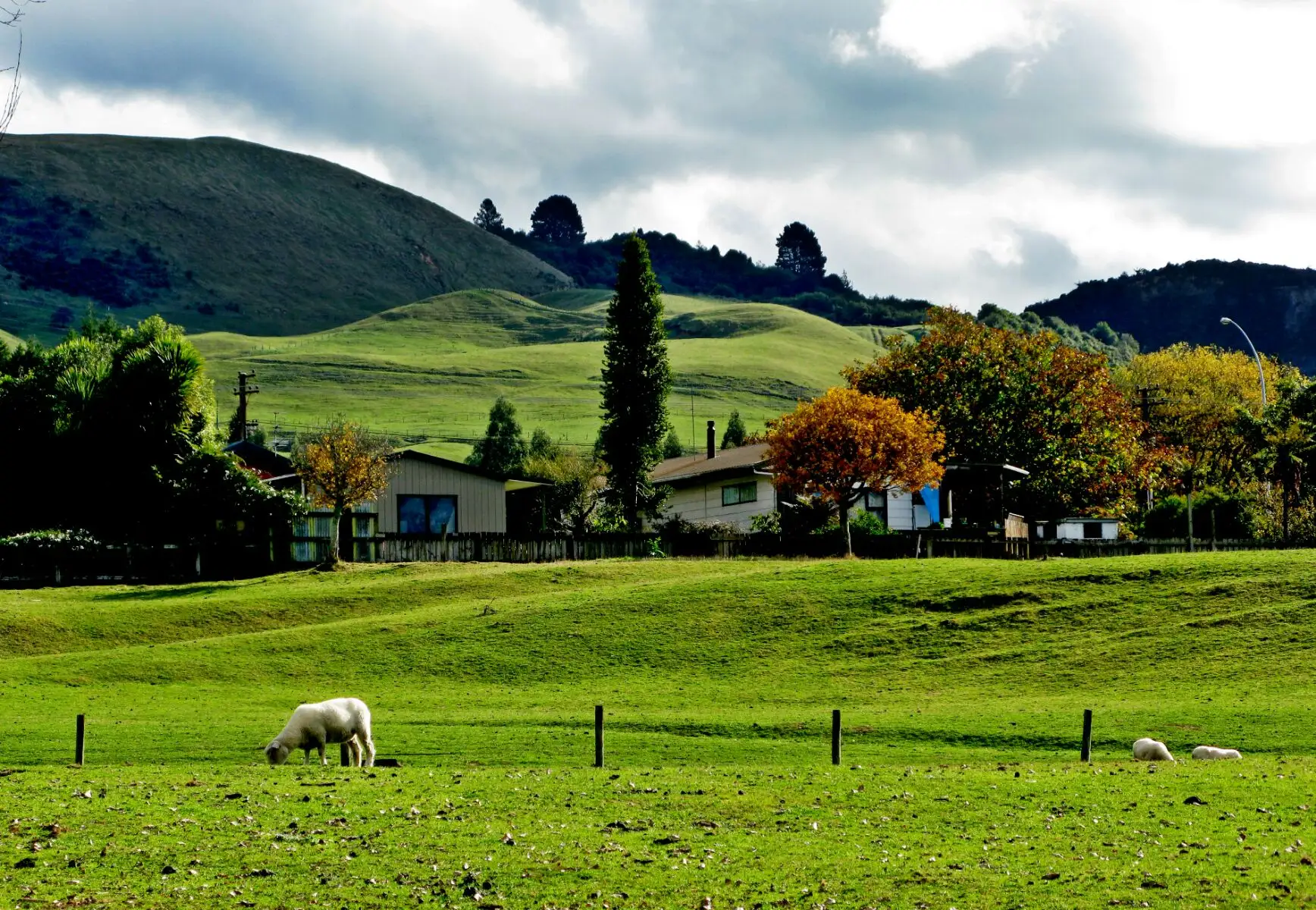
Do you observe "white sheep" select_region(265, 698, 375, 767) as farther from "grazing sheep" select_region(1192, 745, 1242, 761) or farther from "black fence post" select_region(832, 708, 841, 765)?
"grazing sheep" select_region(1192, 745, 1242, 761)

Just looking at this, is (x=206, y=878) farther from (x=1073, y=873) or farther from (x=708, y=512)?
(x=708, y=512)

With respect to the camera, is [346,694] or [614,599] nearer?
[346,694]

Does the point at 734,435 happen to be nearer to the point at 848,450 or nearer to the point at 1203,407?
the point at 1203,407

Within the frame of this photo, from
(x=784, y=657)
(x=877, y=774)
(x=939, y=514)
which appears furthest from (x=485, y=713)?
(x=939, y=514)

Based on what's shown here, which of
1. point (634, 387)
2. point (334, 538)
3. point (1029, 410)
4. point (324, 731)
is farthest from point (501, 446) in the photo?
point (324, 731)

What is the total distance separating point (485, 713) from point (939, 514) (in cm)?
4669

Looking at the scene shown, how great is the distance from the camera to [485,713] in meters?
36.1

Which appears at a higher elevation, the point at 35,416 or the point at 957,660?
the point at 35,416

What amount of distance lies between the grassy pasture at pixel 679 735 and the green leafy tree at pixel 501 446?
81.2m

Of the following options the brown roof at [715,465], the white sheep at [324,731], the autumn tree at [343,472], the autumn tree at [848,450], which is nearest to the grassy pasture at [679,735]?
the white sheep at [324,731]

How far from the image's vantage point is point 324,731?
1046 inches

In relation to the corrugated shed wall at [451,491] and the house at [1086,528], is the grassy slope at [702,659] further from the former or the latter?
the house at [1086,528]

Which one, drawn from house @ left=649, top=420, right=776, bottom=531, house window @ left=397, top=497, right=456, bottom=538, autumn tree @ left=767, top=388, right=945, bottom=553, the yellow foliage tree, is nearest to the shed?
house window @ left=397, top=497, right=456, bottom=538

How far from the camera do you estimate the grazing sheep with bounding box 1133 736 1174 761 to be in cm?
2731
